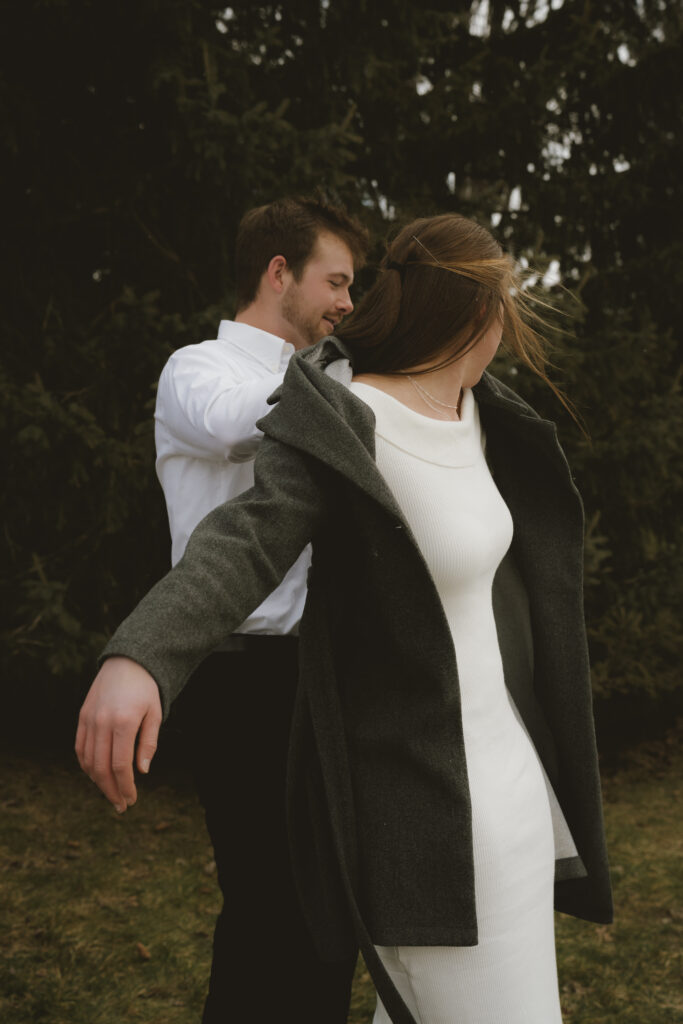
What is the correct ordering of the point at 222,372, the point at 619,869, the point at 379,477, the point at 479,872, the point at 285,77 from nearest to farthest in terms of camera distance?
1. the point at 379,477
2. the point at 479,872
3. the point at 222,372
4. the point at 619,869
5. the point at 285,77

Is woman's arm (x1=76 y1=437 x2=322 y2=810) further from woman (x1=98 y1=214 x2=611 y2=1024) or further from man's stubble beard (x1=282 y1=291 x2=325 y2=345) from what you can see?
man's stubble beard (x1=282 y1=291 x2=325 y2=345)

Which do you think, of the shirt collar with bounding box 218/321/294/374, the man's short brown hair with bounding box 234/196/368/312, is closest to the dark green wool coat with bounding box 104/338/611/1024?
the shirt collar with bounding box 218/321/294/374

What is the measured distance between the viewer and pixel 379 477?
1477mm

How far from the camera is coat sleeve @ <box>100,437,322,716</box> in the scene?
3.91ft

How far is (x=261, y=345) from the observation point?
2.40 m

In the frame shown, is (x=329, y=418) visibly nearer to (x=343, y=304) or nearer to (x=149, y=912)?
(x=343, y=304)

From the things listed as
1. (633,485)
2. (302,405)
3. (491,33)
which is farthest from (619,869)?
(491,33)

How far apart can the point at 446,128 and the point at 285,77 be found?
1.06 m

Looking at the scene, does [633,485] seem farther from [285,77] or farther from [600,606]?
[285,77]

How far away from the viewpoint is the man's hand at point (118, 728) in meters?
1.12

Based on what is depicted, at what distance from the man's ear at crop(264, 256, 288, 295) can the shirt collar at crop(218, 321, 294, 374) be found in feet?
0.57

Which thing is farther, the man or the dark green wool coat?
the man

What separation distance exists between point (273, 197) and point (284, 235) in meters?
2.25

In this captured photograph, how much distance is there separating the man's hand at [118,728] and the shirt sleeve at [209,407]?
0.87m
